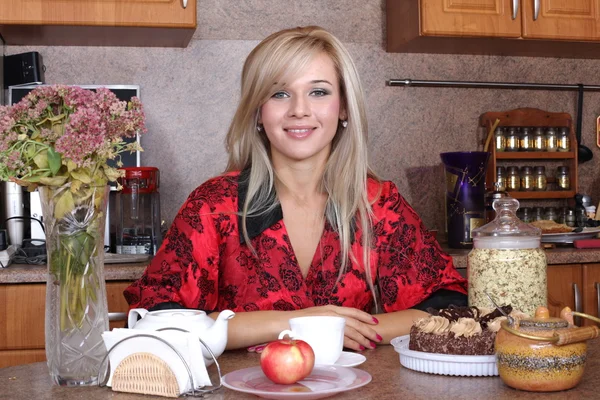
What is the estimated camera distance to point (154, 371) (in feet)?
3.58

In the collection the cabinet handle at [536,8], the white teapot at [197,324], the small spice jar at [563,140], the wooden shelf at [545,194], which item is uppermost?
the cabinet handle at [536,8]

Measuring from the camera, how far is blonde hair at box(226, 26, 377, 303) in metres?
1.82

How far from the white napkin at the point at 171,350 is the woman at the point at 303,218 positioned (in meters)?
0.56

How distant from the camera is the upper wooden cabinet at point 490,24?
2730mm

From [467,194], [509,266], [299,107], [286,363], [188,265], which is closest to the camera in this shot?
[286,363]

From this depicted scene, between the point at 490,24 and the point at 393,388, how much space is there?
194 centimetres

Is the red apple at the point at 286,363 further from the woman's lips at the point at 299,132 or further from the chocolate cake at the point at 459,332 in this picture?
the woman's lips at the point at 299,132

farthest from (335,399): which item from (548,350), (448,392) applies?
(548,350)

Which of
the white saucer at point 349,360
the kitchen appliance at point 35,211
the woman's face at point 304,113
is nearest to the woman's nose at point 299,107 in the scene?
the woman's face at point 304,113

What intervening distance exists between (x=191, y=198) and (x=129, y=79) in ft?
3.78

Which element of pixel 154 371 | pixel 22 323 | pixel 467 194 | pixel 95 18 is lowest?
pixel 22 323

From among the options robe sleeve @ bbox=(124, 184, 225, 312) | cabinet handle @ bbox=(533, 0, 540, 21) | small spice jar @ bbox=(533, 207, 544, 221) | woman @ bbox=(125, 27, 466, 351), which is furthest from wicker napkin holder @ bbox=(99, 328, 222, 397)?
small spice jar @ bbox=(533, 207, 544, 221)

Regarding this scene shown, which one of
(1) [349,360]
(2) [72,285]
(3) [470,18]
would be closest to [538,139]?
(3) [470,18]

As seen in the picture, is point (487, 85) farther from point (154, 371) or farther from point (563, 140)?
point (154, 371)
